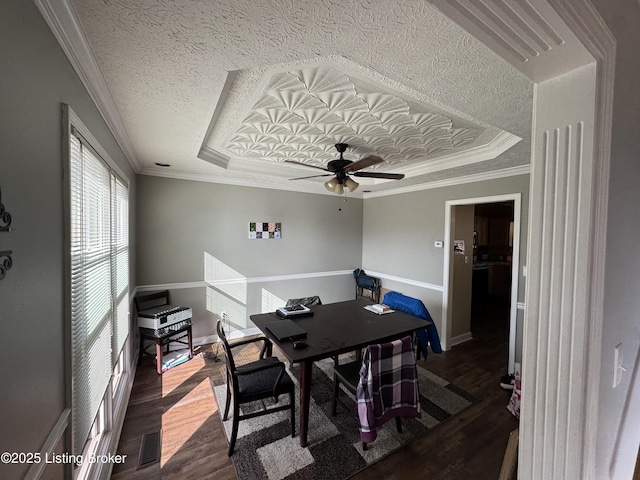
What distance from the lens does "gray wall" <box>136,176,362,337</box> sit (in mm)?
3373

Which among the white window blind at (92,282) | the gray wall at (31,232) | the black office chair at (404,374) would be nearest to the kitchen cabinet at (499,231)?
the black office chair at (404,374)

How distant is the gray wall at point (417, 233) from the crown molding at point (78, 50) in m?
3.75

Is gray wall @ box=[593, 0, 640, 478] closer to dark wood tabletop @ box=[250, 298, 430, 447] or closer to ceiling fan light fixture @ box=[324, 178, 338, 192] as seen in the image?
dark wood tabletop @ box=[250, 298, 430, 447]

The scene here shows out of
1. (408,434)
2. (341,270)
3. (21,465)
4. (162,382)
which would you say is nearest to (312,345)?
(408,434)

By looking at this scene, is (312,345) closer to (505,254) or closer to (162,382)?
(162,382)

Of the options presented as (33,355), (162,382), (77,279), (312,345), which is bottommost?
(162,382)

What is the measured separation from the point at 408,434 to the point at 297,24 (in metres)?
2.83

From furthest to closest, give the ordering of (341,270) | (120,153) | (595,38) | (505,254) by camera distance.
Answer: (505,254) → (341,270) → (120,153) → (595,38)

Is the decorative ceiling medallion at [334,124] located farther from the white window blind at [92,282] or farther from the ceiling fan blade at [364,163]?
the white window blind at [92,282]

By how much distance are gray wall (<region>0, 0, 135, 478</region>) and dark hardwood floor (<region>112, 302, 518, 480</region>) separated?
3.70 feet

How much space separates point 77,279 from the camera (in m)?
1.21

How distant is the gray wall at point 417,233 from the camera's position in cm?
312

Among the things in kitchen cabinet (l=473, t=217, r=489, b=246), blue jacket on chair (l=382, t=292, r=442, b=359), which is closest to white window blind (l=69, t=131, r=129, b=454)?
blue jacket on chair (l=382, t=292, r=442, b=359)

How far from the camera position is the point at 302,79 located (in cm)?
Answer: 154
